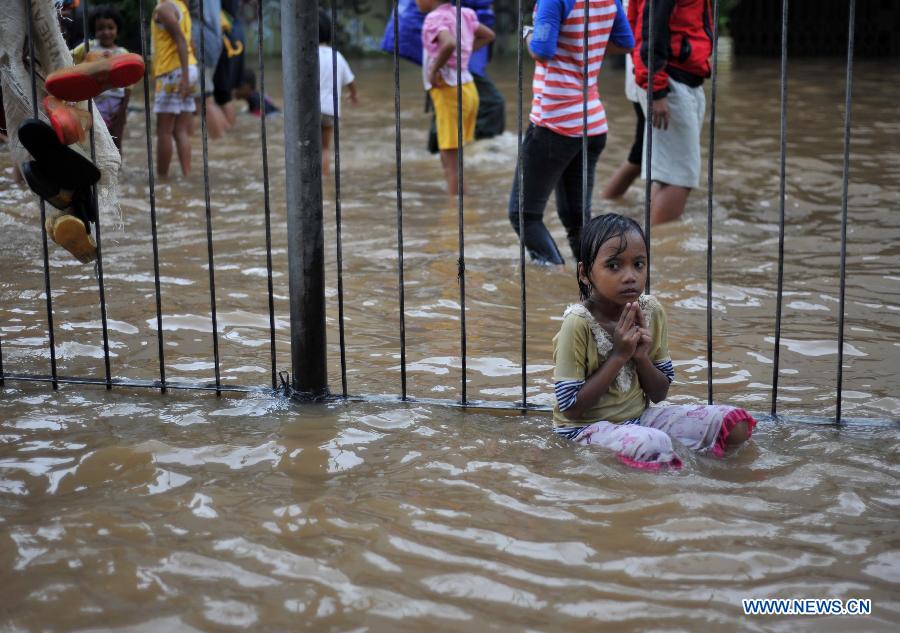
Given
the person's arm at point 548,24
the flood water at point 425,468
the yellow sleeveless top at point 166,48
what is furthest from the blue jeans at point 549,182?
the yellow sleeveless top at point 166,48

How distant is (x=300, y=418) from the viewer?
3.64 metres

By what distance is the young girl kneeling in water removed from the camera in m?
3.30

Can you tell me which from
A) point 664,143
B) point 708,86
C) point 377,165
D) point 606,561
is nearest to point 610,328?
point 606,561

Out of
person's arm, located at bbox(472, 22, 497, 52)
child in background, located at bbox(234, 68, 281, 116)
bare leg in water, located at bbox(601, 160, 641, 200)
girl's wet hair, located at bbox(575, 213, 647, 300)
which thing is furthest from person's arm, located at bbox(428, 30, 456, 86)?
child in background, located at bbox(234, 68, 281, 116)

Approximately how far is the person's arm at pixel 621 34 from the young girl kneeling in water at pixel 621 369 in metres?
2.48

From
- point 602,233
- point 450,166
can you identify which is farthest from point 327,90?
point 602,233

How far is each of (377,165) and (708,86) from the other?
6965 mm

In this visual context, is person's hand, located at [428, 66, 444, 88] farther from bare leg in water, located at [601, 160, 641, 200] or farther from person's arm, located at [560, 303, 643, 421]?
person's arm, located at [560, 303, 643, 421]

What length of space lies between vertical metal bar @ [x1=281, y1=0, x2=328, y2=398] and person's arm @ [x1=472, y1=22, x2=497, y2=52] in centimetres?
417

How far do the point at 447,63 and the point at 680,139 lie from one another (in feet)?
6.40

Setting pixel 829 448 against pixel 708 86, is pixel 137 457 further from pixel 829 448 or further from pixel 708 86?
pixel 708 86

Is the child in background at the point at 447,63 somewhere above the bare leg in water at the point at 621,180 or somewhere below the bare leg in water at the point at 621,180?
above

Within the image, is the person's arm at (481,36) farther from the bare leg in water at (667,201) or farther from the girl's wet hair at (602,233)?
the girl's wet hair at (602,233)

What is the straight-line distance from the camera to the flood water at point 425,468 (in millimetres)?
2502
